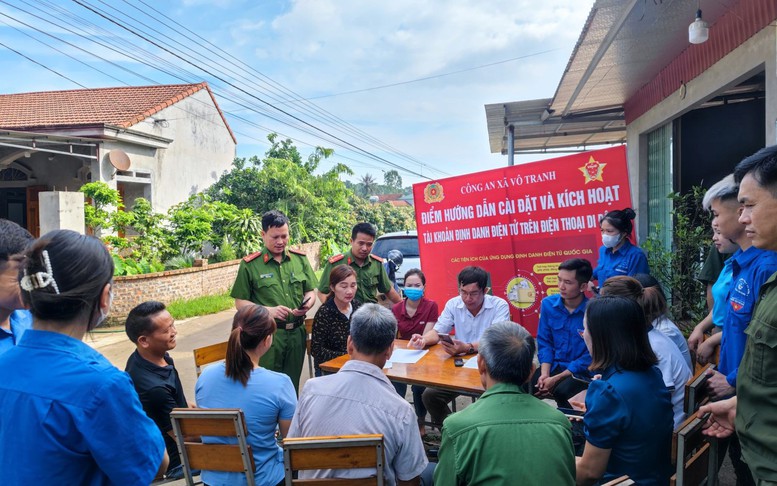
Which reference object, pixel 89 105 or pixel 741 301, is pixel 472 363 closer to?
pixel 741 301

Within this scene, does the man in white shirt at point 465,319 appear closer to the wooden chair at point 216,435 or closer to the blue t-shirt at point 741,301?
the blue t-shirt at point 741,301

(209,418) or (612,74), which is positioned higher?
(612,74)

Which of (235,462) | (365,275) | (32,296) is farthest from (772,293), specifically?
(365,275)

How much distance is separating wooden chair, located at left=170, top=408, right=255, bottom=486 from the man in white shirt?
5.92ft

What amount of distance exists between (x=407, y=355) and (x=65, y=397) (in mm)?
2788

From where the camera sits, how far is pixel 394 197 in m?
67.1

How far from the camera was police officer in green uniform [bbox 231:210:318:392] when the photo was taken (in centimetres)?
407

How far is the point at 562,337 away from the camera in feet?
12.2

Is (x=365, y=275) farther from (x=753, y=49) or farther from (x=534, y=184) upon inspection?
(x=753, y=49)

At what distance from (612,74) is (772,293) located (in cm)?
563

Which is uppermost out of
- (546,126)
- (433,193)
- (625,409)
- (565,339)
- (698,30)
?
(546,126)

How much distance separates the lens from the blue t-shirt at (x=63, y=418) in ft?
3.93

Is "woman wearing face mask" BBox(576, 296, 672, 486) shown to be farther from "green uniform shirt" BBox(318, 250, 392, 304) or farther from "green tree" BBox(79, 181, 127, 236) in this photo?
"green tree" BBox(79, 181, 127, 236)

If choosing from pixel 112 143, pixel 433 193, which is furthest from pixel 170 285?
pixel 433 193
